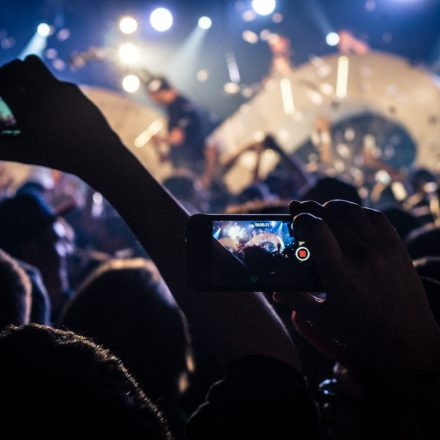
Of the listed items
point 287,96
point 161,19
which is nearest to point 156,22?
point 161,19

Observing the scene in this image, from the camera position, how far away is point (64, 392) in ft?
1.95

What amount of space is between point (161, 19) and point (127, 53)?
1236 millimetres

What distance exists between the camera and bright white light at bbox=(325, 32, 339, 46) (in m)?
10.6

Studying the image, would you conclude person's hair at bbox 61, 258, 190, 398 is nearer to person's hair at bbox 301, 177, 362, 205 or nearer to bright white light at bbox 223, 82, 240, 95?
person's hair at bbox 301, 177, 362, 205

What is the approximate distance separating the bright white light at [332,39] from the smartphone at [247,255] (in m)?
11.5

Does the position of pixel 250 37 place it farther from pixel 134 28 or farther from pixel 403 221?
pixel 403 221

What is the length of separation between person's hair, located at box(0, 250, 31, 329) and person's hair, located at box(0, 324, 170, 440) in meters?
0.61

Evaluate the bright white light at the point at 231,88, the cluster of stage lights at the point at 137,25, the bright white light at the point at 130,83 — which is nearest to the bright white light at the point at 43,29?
the cluster of stage lights at the point at 137,25

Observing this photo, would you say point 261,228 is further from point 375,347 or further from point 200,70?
point 200,70

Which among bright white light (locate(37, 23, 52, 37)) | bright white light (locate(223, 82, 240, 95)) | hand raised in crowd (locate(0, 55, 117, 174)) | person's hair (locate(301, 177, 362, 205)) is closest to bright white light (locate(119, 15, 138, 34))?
bright white light (locate(37, 23, 52, 37))

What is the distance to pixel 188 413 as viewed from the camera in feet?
5.75

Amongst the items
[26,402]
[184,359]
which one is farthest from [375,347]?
[184,359]

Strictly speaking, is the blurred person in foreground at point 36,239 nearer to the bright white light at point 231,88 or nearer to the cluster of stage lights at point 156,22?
the cluster of stage lights at point 156,22

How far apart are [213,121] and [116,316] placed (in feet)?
32.9
